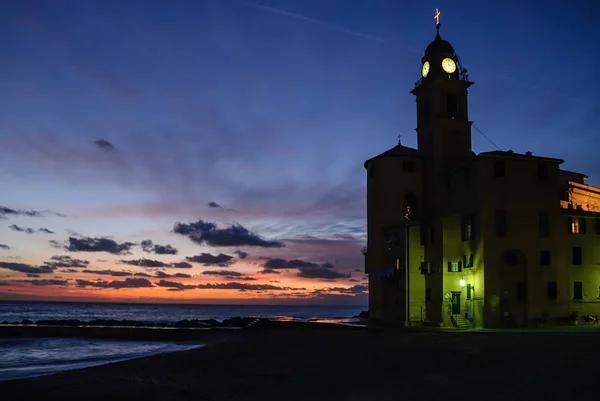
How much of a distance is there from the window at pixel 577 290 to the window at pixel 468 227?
343 inches

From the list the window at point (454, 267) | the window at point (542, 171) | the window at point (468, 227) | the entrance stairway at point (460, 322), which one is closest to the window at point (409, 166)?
the window at point (468, 227)

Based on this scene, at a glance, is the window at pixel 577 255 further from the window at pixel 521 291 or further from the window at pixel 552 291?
the window at pixel 521 291

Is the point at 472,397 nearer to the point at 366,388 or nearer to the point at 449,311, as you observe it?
the point at 366,388

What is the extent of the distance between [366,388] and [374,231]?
34.6 m

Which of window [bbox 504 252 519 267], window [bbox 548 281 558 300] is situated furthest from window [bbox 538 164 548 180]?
window [bbox 548 281 558 300]

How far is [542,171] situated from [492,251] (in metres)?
7.25

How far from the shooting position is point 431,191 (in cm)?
5303

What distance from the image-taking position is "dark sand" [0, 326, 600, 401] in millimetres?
19000

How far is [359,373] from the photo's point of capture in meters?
22.7

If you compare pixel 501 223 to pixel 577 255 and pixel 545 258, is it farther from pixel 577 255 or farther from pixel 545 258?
pixel 577 255

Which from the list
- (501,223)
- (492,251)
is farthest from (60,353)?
(501,223)

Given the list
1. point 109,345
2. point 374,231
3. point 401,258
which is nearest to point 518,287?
point 401,258

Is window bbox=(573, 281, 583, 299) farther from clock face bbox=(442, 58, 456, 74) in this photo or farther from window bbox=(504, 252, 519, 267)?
clock face bbox=(442, 58, 456, 74)

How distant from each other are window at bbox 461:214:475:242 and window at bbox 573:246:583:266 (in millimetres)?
8328
